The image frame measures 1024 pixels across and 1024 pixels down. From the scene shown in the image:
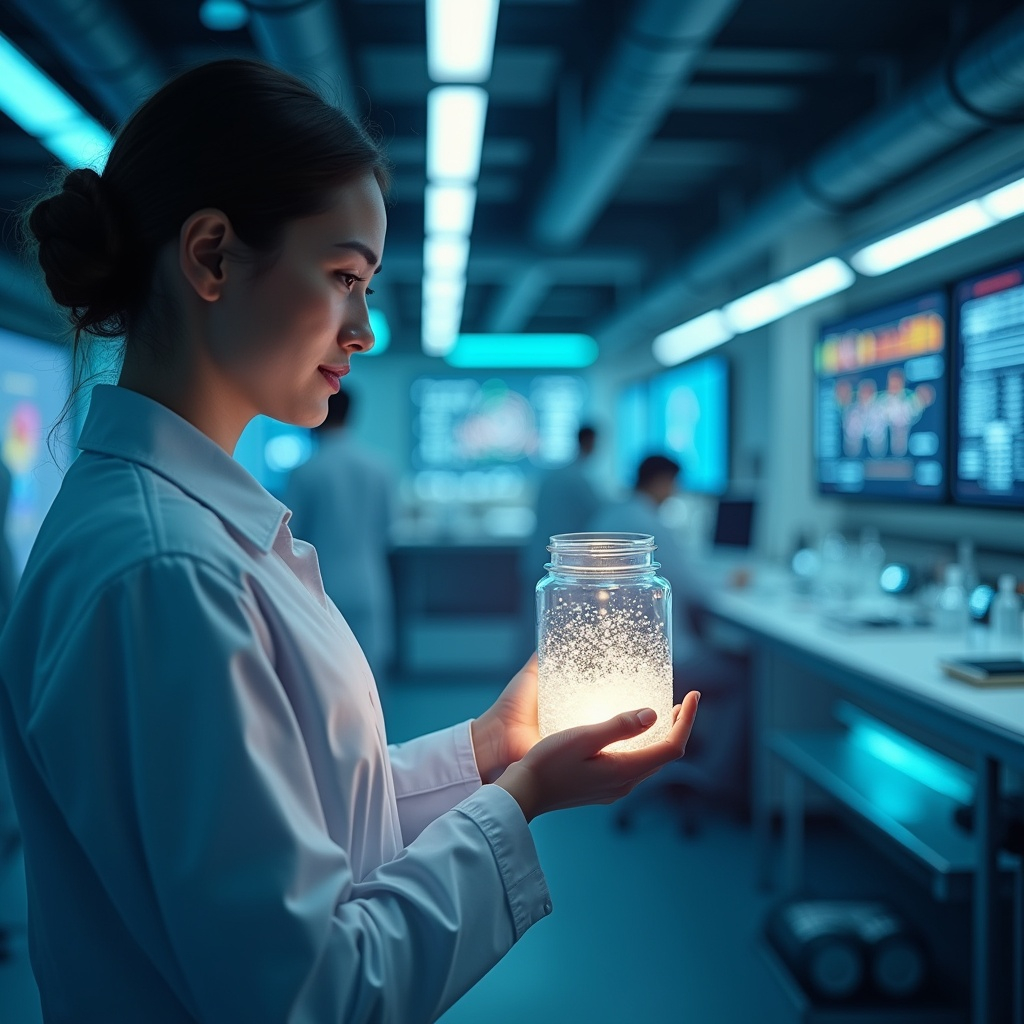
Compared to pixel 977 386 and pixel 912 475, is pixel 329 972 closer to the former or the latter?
pixel 977 386

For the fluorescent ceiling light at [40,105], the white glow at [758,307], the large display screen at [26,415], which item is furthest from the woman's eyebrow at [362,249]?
the large display screen at [26,415]

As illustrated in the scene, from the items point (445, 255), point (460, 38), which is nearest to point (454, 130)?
point (460, 38)

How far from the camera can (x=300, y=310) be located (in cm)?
80

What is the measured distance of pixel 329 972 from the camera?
65cm

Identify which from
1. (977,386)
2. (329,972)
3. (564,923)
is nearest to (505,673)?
(564,923)

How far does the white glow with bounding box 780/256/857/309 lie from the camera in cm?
336

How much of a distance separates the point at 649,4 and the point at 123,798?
2662 millimetres

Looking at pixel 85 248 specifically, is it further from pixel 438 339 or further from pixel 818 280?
pixel 438 339

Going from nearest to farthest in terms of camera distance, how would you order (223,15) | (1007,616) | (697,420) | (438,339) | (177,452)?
(177,452) → (1007,616) → (223,15) → (697,420) → (438,339)

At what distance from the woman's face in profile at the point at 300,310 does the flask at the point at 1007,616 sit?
2.41 metres

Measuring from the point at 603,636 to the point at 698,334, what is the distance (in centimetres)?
473

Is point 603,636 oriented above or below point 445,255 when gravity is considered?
below

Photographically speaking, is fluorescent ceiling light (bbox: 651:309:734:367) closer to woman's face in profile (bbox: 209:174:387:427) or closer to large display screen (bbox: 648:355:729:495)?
large display screen (bbox: 648:355:729:495)

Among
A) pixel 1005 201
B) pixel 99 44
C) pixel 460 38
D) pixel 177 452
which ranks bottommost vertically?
pixel 177 452
